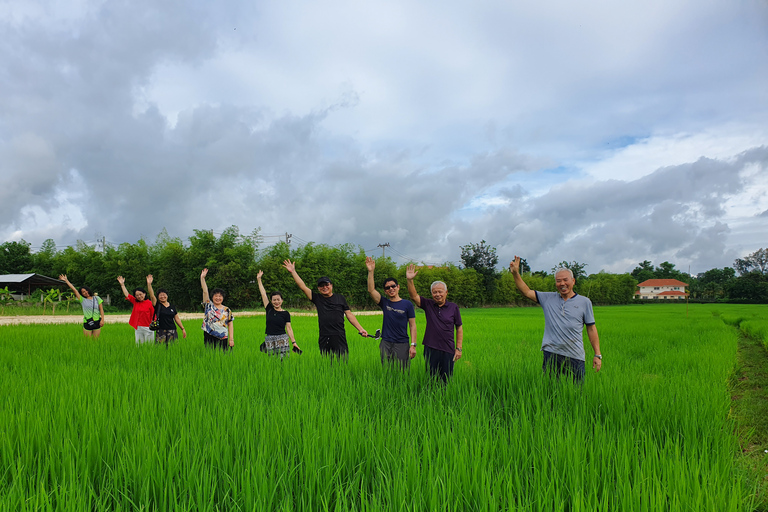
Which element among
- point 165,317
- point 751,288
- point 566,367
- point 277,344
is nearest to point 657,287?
point 751,288

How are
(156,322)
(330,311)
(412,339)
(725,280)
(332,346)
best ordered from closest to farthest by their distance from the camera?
(412,339) < (330,311) < (332,346) < (156,322) < (725,280)

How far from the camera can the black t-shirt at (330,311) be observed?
19.2ft

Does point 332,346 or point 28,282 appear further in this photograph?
point 28,282

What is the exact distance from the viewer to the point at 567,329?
15.4 ft

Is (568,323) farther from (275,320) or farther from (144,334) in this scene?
(144,334)

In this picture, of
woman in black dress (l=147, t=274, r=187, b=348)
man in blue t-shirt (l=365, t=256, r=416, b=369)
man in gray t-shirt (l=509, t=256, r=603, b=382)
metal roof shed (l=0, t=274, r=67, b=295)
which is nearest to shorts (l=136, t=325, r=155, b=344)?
woman in black dress (l=147, t=274, r=187, b=348)

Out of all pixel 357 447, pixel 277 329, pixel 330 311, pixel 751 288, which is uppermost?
pixel 330 311

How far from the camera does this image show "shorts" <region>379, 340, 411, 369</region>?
17.8ft

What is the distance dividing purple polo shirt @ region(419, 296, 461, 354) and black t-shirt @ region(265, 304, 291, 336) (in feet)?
7.83

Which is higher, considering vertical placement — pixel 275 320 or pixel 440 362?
pixel 275 320

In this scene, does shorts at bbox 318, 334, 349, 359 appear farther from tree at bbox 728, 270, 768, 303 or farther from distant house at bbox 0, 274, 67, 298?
tree at bbox 728, 270, 768, 303

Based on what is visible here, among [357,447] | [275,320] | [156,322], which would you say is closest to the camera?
[357,447]

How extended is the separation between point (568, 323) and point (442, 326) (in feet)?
4.80

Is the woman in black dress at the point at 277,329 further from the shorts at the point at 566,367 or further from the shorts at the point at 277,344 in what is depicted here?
the shorts at the point at 566,367
